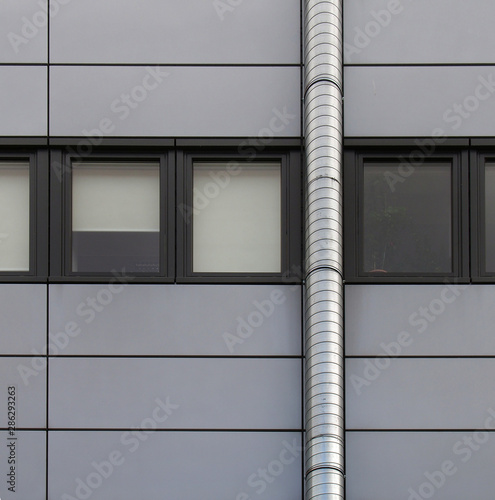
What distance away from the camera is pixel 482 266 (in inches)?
170

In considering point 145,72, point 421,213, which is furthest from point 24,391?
point 421,213

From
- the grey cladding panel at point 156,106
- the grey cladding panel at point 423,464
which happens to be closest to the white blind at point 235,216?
the grey cladding panel at point 156,106

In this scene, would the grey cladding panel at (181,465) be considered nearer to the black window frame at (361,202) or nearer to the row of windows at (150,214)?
the row of windows at (150,214)

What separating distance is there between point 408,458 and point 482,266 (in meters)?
1.69

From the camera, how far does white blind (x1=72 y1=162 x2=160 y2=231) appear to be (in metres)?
4.45

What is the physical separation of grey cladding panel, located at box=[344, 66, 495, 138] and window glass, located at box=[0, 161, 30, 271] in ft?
9.24

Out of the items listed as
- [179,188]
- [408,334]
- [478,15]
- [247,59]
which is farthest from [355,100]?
[408,334]

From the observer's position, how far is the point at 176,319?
4262 millimetres

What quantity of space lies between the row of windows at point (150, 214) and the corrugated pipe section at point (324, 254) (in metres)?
0.35

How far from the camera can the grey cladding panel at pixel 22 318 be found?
13.9 feet

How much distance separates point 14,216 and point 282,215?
2.30 metres

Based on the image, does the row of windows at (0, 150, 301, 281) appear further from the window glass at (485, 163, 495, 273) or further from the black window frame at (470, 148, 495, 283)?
the window glass at (485, 163, 495, 273)

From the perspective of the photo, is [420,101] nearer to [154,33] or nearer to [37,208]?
[154,33]

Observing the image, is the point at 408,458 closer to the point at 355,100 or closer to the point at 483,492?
the point at 483,492
